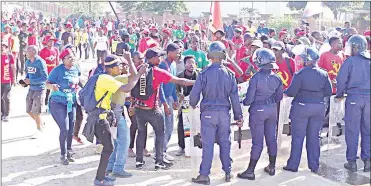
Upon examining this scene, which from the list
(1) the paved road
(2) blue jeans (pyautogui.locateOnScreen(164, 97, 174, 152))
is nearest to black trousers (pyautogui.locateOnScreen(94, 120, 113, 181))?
(1) the paved road

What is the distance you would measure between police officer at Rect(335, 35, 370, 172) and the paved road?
32cm

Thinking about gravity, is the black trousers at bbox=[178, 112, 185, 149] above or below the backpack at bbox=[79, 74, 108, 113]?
below

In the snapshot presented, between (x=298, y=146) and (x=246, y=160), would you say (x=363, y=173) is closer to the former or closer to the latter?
(x=298, y=146)

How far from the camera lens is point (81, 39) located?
73.8 feet

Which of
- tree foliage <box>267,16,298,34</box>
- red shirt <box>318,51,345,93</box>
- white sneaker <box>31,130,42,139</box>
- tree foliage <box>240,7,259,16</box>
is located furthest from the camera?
tree foliage <box>240,7,259,16</box>

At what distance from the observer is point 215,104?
655 centimetres

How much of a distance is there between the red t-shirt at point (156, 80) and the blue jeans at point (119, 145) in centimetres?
45

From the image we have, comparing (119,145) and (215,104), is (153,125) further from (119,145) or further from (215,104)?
(215,104)

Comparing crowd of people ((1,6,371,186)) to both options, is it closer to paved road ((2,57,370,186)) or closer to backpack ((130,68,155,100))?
backpack ((130,68,155,100))

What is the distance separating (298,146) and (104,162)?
2733 mm

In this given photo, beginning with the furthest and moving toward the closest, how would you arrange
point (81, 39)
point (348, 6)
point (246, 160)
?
point (348, 6) < point (81, 39) < point (246, 160)

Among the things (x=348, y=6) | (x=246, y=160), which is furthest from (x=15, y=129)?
(x=348, y=6)

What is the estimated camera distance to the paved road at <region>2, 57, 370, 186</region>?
691 centimetres

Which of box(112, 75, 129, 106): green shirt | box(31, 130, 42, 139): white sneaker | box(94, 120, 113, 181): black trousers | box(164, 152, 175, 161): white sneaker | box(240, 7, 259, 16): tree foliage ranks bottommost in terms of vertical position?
box(164, 152, 175, 161): white sneaker
